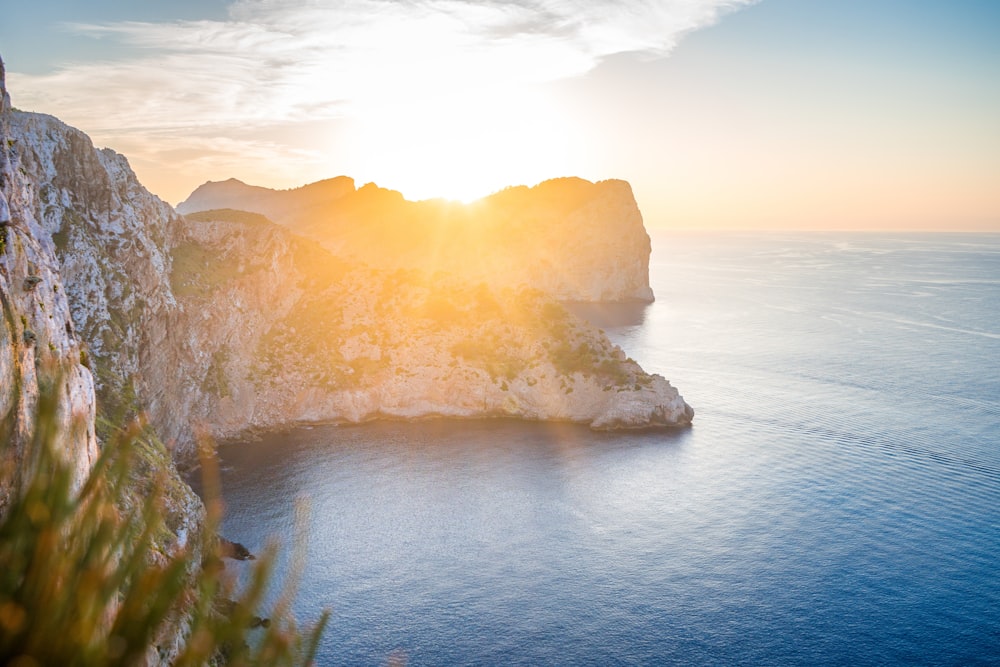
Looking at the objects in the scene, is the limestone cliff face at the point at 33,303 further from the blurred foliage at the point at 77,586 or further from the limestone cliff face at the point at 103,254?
the limestone cliff face at the point at 103,254

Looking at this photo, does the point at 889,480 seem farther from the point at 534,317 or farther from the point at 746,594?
the point at 534,317

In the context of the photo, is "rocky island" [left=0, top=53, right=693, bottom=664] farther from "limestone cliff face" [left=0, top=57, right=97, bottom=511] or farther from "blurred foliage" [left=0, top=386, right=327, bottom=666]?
"blurred foliage" [left=0, top=386, right=327, bottom=666]

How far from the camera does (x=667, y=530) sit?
6731cm

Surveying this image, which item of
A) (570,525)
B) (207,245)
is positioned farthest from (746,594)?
(207,245)

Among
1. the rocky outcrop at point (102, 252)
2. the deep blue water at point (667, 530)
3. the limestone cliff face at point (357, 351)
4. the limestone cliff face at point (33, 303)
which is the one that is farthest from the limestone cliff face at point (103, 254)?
the limestone cliff face at point (33, 303)

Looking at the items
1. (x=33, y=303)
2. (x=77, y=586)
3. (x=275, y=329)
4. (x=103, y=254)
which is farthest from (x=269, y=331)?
(x=77, y=586)

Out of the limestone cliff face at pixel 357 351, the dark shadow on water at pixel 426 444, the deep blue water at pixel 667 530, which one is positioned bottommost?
the deep blue water at pixel 667 530

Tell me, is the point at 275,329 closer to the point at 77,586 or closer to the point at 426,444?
the point at 426,444

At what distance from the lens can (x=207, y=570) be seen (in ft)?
20.4

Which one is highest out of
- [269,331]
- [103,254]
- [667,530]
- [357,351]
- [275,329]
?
[103,254]

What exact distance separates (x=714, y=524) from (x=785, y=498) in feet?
38.1

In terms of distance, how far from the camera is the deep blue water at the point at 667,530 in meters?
49.8

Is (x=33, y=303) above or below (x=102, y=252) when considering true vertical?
below

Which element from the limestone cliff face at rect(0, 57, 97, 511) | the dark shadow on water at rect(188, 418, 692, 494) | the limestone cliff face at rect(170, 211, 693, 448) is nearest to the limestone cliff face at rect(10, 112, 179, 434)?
the limestone cliff face at rect(170, 211, 693, 448)
